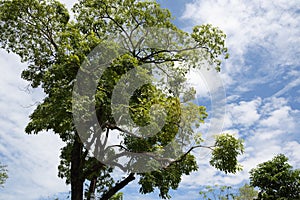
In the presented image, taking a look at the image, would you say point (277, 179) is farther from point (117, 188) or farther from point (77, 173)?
point (77, 173)

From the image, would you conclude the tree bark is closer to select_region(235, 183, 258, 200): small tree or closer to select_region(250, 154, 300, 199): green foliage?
select_region(250, 154, 300, 199): green foliage

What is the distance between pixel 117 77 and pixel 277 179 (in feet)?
29.3

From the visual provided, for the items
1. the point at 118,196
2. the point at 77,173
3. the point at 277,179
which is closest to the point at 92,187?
the point at 77,173

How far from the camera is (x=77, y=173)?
42.6 feet

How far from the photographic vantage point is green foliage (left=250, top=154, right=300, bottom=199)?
14.4 meters

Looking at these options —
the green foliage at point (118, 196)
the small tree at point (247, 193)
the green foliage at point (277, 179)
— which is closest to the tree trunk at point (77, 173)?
the green foliage at point (118, 196)

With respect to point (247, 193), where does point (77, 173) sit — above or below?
below

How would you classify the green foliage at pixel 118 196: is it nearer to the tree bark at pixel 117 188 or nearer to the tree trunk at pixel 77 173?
the tree bark at pixel 117 188

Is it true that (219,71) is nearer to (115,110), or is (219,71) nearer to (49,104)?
(115,110)

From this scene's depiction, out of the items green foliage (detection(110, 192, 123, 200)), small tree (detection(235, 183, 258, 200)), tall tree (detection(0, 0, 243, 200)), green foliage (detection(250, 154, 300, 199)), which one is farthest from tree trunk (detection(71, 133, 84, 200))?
small tree (detection(235, 183, 258, 200))

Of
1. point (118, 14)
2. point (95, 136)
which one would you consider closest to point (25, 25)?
point (118, 14)

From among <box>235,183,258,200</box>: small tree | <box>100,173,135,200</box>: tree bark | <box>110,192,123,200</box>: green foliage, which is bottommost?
<box>100,173,135,200</box>: tree bark

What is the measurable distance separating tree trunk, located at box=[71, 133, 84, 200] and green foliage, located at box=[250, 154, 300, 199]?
8.13 metres

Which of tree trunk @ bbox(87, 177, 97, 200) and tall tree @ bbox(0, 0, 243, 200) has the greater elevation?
tall tree @ bbox(0, 0, 243, 200)
